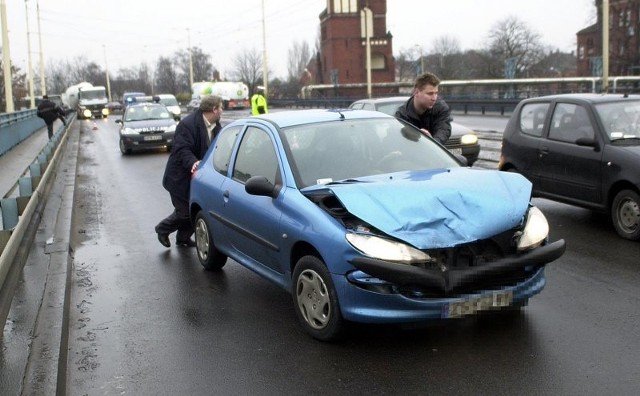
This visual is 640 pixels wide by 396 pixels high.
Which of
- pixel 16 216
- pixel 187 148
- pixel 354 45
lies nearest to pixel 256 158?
pixel 187 148

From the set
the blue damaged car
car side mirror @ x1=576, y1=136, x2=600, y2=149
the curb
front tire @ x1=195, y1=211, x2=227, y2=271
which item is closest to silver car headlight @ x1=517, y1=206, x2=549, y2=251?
the blue damaged car

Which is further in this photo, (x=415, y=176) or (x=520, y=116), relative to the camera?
(x=520, y=116)

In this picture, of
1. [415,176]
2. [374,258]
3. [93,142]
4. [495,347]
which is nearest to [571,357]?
[495,347]

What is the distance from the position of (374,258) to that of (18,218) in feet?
16.4

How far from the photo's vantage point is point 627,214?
7535mm

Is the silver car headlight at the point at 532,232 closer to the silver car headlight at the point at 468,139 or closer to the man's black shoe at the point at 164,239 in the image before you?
the man's black shoe at the point at 164,239

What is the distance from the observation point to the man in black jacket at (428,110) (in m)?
7.37

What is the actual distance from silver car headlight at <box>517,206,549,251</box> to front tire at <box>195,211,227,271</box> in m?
3.16

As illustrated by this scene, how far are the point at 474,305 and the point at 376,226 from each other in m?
0.79

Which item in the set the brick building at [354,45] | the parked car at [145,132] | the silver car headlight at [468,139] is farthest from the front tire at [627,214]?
the brick building at [354,45]

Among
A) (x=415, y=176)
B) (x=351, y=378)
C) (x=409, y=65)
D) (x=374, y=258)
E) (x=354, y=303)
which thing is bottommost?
(x=351, y=378)

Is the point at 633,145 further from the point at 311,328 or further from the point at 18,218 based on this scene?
the point at 18,218

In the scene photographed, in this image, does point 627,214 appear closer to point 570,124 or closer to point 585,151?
point 585,151

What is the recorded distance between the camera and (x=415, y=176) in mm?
5258
